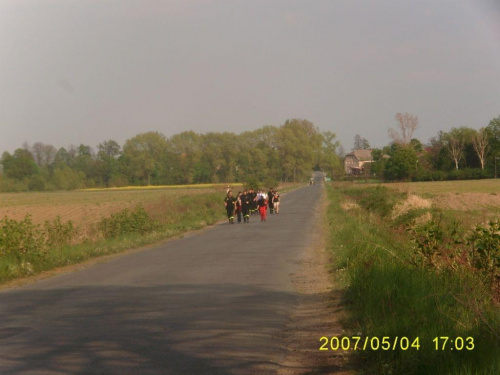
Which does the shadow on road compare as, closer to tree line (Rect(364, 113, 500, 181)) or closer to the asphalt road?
the asphalt road

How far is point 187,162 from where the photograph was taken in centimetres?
13175

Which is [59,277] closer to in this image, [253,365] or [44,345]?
[44,345]

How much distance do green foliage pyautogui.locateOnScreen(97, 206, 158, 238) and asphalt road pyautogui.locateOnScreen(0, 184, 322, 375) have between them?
32.7 feet

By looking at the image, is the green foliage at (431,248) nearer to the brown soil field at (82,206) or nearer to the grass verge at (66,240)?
the grass verge at (66,240)

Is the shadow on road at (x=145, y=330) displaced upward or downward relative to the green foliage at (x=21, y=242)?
downward

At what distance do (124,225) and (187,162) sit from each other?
10653cm

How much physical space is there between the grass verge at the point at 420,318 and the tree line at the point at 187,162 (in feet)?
368

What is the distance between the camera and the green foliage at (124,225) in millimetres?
25375

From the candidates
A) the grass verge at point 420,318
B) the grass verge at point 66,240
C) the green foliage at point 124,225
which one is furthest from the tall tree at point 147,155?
the grass verge at point 420,318

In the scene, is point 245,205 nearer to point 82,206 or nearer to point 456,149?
point 82,206

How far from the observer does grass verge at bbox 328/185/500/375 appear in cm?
554

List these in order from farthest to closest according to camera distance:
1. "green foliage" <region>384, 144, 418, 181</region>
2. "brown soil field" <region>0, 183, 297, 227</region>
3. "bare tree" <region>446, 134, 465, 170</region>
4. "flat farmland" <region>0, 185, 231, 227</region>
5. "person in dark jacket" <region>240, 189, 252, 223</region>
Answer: "bare tree" <region>446, 134, 465, 170</region>, "green foliage" <region>384, 144, 418, 181</region>, "brown soil field" <region>0, 183, 297, 227</region>, "flat farmland" <region>0, 185, 231, 227</region>, "person in dark jacket" <region>240, 189, 252, 223</region>

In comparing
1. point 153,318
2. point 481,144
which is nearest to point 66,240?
point 153,318

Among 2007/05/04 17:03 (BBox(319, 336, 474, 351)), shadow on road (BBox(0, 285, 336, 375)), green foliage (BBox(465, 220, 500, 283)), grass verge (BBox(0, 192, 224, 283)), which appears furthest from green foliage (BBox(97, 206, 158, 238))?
2007/05/04 17:03 (BBox(319, 336, 474, 351))
